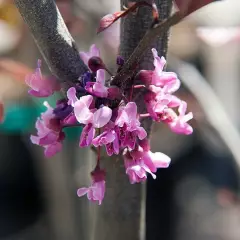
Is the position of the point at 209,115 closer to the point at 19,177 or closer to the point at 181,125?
the point at 181,125

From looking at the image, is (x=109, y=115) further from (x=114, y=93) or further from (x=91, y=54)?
(x=91, y=54)

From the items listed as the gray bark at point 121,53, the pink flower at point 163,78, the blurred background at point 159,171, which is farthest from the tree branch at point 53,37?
the blurred background at point 159,171

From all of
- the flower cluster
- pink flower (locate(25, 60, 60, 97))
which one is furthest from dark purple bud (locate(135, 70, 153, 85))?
pink flower (locate(25, 60, 60, 97))

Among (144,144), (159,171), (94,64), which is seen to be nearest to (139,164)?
(144,144)

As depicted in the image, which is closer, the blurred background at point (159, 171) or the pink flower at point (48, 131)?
the pink flower at point (48, 131)

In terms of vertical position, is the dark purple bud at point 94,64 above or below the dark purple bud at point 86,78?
above

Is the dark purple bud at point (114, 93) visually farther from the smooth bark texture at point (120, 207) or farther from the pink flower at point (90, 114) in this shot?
the smooth bark texture at point (120, 207)
